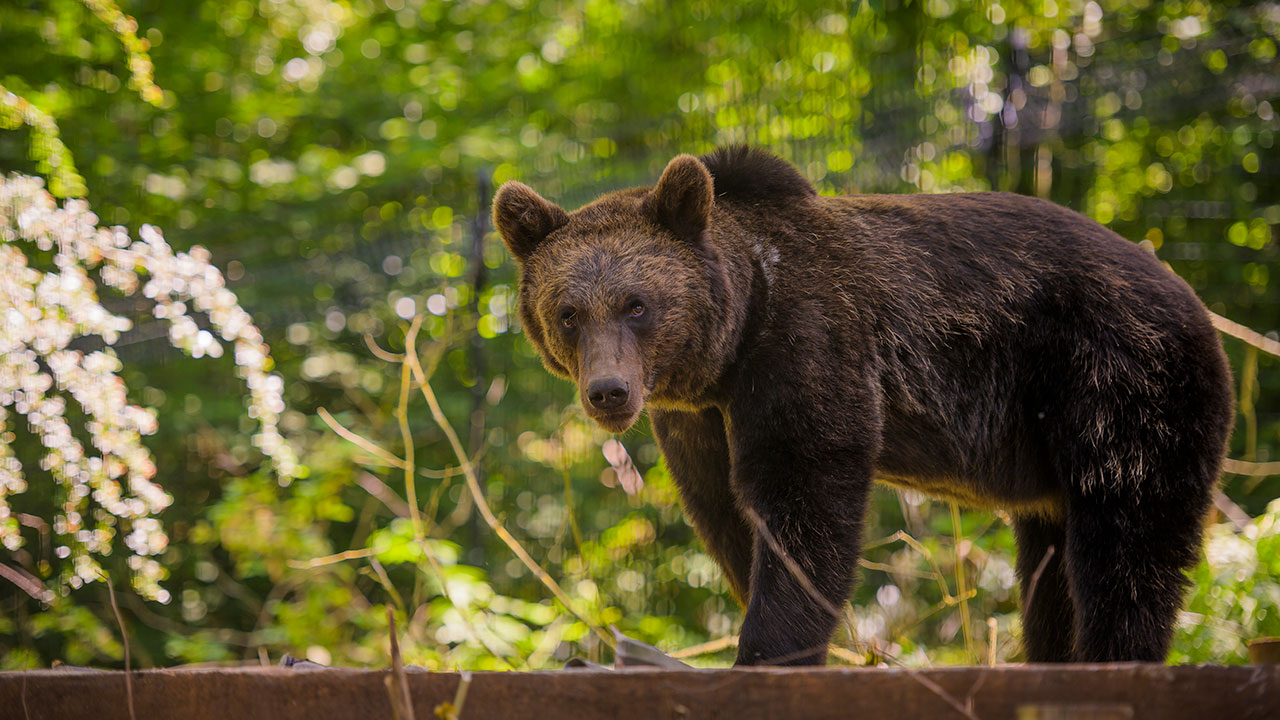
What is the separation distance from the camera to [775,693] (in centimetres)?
250

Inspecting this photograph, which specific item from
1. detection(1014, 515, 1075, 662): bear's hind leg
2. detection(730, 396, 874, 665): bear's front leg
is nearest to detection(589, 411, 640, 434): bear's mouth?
detection(730, 396, 874, 665): bear's front leg

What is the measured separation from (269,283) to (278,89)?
4324 millimetres

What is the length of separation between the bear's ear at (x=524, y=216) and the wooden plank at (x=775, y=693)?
2.13 meters

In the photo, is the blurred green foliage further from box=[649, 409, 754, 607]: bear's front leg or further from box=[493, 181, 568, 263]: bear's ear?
box=[493, 181, 568, 263]: bear's ear

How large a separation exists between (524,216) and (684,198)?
671 mm

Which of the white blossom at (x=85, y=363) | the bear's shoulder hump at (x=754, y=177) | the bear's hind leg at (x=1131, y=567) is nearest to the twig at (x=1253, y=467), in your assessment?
the bear's hind leg at (x=1131, y=567)

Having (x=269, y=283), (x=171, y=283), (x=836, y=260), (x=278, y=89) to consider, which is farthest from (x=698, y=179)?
(x=278, y=89)

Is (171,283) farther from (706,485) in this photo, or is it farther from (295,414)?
(295,414)

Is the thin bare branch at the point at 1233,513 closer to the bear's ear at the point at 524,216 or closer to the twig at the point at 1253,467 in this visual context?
the twig at the point at 1253,467

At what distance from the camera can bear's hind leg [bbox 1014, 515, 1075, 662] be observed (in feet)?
14.6

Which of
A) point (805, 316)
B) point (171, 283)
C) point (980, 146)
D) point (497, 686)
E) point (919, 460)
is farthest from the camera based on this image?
point (980, 146)

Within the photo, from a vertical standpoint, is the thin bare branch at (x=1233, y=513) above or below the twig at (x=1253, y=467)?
below

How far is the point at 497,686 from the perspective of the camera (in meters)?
2.60

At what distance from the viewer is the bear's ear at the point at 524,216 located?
14.1 feet
